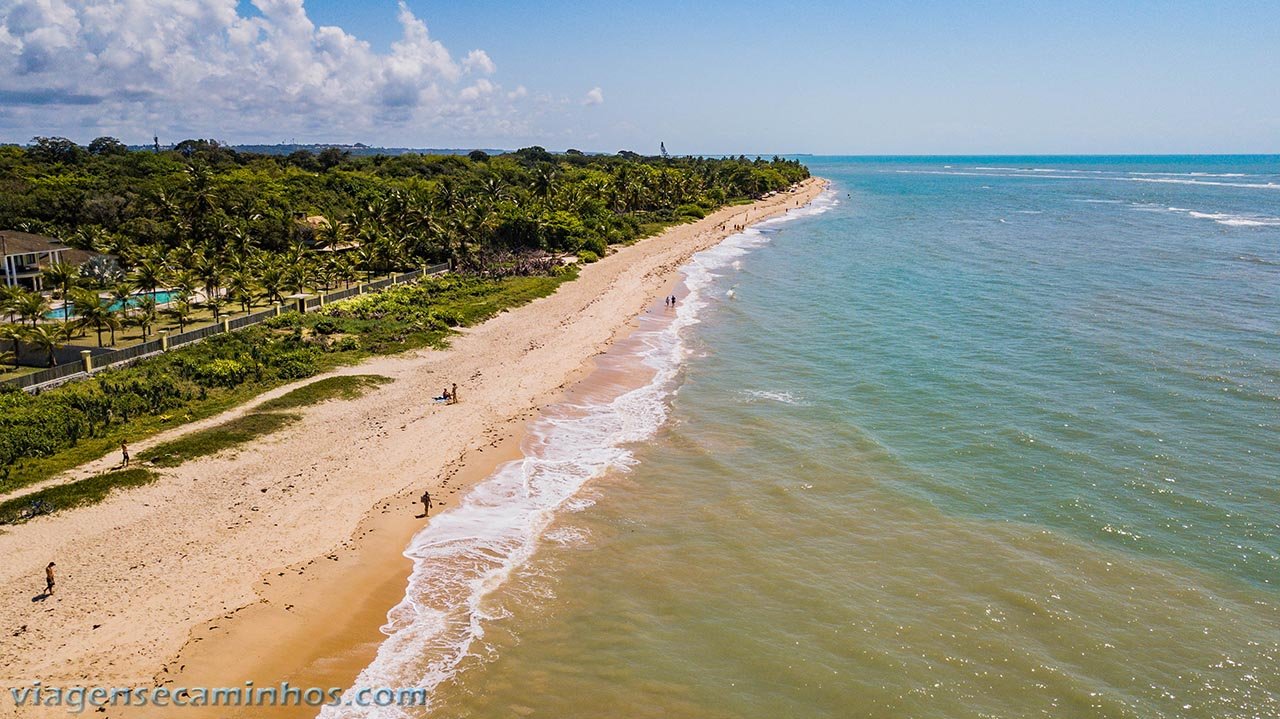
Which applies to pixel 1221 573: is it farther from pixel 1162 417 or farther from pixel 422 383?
pixel 422 383

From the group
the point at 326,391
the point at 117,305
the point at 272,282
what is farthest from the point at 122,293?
the point at 326,391

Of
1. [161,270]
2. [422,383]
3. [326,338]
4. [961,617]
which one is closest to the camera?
[961,617]

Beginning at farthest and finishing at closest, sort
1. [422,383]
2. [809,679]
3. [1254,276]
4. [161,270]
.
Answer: [1254,276] < [161,270] < [422,383] < [809,679]

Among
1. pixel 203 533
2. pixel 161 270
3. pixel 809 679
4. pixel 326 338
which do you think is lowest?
pixel 809 679

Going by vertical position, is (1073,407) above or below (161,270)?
below

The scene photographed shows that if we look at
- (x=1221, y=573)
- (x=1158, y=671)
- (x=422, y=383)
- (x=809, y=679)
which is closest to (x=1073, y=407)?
(x=1221, y=573)

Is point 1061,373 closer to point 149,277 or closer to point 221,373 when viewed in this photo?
point 221,373

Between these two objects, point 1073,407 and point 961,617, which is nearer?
point 961,617
